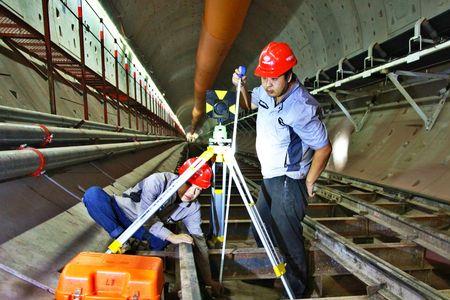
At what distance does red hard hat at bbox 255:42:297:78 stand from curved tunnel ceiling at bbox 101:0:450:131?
4072 millimetres

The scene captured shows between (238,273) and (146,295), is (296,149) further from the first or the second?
(146,295)

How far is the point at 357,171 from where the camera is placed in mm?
7297

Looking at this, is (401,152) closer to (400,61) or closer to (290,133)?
(400,61)

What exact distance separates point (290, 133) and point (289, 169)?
0.29 m

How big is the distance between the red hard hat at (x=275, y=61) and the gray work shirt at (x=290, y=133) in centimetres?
25

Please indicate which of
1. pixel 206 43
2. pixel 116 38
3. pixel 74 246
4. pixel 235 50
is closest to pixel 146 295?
pixel 74 246

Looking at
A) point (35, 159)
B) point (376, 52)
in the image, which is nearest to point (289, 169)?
point (35, 159)

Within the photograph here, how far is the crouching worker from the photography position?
3096 mm

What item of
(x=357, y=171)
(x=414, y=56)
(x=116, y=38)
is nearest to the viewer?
(x=414, y=56)

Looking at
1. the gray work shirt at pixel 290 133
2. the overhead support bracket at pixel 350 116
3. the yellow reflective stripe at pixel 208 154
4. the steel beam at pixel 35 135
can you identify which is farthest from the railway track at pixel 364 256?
the overhead support bracket at pixel 350 116

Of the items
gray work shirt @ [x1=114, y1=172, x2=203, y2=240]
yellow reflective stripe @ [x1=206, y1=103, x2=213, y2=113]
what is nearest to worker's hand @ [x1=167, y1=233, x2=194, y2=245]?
gray work shirt @ [x1=114, y1=172, x2=203, y2=240]

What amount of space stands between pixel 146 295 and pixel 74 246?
1.38m

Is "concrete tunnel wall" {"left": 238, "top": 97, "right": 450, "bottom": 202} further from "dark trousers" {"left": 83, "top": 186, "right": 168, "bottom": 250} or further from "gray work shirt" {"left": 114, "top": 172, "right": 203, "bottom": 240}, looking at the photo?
"dark trousers" {"left": 83, "top": 186, "right": 168, "bottom": 250}

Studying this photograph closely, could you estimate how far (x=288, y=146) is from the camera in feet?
9.95
